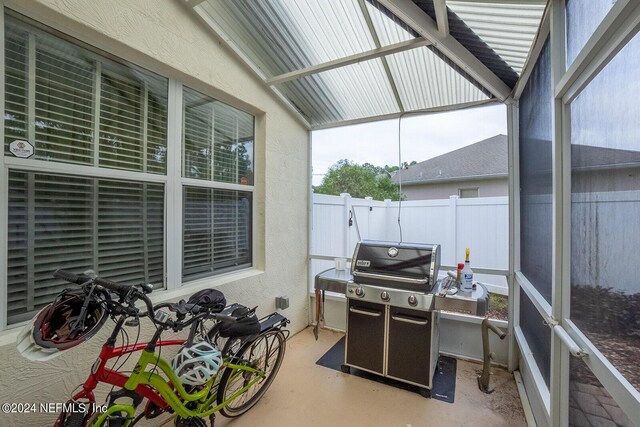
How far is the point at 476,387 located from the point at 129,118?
3.41 m

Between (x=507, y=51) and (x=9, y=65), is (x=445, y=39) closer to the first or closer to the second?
(x=507, y=51)

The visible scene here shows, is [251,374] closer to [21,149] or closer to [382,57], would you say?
[21,149]

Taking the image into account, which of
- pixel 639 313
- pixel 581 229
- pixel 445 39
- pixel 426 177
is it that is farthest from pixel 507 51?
pixel 426 177

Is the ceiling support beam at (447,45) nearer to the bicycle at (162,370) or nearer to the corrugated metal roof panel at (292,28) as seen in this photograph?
the corrugated metal roof panel at (292,28)

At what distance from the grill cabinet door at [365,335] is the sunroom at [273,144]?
891 mm

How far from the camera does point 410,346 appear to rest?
7.19 ft

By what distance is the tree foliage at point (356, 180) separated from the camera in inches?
248

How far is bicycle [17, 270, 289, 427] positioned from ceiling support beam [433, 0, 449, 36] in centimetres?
216

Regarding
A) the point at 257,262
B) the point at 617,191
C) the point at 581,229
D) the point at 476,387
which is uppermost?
the point at 617,191

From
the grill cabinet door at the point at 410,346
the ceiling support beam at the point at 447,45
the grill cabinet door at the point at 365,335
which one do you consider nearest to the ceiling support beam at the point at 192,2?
the ceiling support beam at the point at 447,45

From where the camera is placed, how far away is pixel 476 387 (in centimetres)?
228

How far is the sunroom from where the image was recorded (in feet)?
3.33

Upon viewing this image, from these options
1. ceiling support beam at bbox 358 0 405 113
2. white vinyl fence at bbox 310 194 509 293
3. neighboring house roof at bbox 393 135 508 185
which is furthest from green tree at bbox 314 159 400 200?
ceiling support beam at bbox 358 0 405 113

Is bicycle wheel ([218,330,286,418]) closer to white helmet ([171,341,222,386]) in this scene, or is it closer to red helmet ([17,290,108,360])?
white helmet ([171,341,222,386])
